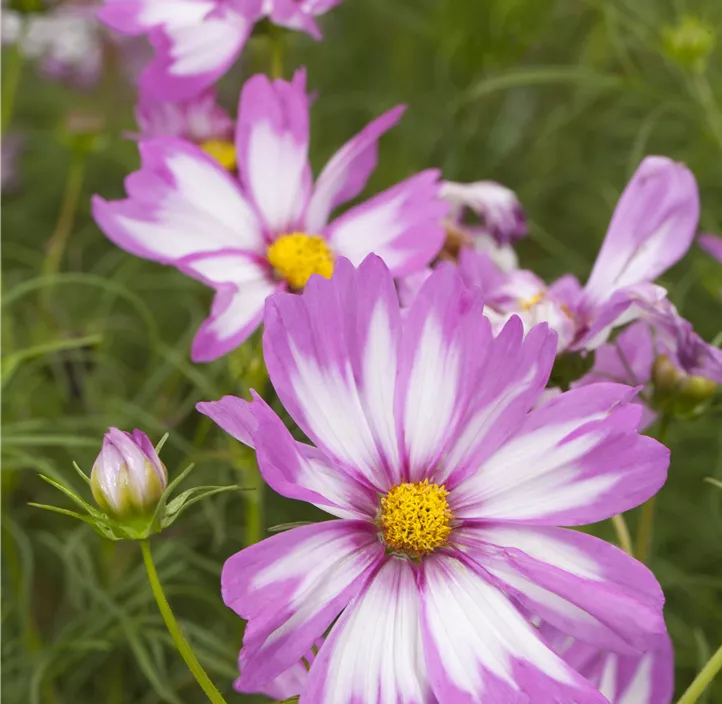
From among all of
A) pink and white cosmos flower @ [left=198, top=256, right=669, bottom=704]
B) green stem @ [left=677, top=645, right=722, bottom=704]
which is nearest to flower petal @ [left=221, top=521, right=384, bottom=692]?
pink and white cosmos flower @ [left=198, top=256, right=669, bottom=704]

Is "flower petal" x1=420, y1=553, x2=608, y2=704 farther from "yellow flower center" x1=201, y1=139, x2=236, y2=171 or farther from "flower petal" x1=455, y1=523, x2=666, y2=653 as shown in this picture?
"yellow flower center" x1=201, y1=139, x2=236, y2=171

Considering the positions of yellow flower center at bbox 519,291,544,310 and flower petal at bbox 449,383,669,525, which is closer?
flower petal at bbox 449,383,669,525

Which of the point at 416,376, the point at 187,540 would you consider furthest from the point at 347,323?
the point at 187,540

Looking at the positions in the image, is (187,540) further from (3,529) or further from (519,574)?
(519,574)

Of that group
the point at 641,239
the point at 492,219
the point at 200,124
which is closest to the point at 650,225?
the point at 641,239

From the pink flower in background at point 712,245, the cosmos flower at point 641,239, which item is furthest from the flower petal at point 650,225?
the pink flower in background at point 712,245
